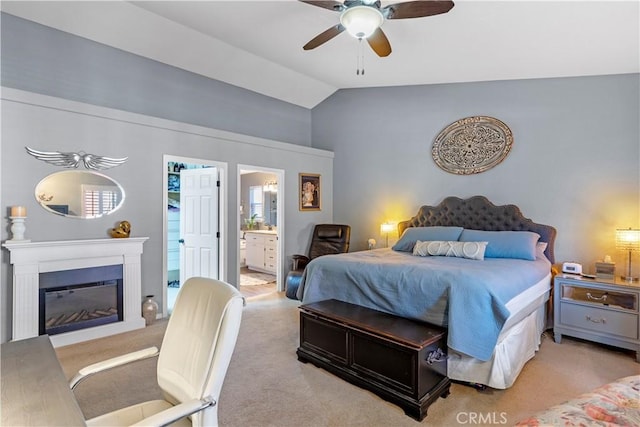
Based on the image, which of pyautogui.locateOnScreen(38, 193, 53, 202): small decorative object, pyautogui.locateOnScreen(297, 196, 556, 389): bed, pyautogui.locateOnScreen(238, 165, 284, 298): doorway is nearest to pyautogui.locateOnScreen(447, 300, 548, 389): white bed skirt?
pyautogui.locateOnScreen(297, 196, 556, 389): bed

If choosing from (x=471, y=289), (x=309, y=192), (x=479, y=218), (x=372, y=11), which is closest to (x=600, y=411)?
(x=471, y=289)

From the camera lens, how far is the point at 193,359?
1.40 meters

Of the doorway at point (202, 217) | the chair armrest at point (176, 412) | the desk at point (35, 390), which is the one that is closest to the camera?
the desk at point (35, 390)

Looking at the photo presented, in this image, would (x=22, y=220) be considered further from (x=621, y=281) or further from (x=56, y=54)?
(x=621, y=281)

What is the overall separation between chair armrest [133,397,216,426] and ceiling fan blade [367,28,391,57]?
9.55 ft

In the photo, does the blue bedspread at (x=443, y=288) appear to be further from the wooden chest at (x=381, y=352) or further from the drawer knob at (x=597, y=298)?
the drawer knob at (x=597, y=298)

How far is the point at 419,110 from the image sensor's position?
526 cm

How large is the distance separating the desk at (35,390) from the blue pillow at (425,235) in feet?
12.4

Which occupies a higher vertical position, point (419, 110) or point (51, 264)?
point (419, 110)

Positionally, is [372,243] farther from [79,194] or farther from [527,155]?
[79,194]

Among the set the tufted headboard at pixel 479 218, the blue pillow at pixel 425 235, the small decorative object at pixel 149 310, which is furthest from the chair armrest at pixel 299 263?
the small decorative object at pixel 149 310

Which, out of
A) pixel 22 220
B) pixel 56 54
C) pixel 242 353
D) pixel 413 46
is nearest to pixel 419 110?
pixel 413 46

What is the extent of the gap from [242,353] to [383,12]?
127 inches

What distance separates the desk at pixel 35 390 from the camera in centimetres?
98
